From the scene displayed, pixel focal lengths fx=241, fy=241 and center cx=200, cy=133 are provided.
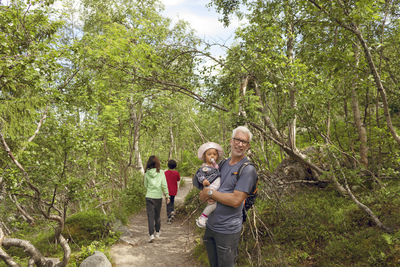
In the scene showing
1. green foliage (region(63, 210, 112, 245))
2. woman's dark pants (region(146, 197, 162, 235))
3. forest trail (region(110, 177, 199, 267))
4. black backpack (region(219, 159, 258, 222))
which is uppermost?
black backpack (region(219, 159, 258, 222))

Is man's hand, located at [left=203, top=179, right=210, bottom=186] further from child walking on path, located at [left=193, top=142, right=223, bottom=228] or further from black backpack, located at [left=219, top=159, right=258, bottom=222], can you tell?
black backpack, located at [left=219, top=159, right=258, bottom=222]

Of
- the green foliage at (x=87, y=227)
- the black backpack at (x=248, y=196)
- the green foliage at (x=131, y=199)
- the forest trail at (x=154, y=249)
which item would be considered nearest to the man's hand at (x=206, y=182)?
the black backpack at (x=248, y=196)

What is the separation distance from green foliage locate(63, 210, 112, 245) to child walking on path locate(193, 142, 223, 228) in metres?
5.40

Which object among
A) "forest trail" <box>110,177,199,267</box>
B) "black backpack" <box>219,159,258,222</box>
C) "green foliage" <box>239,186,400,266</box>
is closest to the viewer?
"black backpack" <box>219,159,258,222</box>

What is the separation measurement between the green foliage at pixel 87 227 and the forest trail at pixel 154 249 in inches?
27.3

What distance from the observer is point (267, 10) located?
5.82 metres

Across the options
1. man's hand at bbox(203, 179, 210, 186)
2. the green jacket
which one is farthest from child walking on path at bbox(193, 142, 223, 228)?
the green jacket

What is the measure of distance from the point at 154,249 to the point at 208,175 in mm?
4695

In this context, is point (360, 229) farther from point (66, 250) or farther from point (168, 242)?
point (66, 250)

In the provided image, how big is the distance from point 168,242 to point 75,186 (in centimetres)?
353

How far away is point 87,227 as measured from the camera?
24.8ft

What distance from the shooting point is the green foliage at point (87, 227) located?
7270mm

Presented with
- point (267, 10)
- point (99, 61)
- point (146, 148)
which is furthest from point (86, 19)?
point (267, 10)

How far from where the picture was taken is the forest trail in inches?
229
